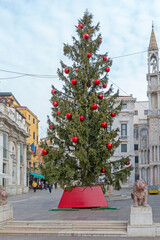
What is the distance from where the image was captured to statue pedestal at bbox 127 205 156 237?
1036 centimetres

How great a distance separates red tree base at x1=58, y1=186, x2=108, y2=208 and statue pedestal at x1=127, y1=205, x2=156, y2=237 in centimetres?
615

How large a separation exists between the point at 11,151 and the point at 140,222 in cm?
2956

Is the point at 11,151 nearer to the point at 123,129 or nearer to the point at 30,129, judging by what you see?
the point at 123,129

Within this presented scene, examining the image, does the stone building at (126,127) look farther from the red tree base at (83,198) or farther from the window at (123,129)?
the red tree base at (83,198)

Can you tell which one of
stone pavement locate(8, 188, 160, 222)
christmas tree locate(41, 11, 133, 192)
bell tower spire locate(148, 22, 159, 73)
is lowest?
stone pavement locate(8, 188, 160, 222)

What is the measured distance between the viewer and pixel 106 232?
10.7m

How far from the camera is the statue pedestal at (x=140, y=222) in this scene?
1036cm

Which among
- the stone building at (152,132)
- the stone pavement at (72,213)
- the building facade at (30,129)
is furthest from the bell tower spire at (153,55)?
the stone pavement at (72,213)

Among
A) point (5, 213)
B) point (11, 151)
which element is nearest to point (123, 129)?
point (11, 151)

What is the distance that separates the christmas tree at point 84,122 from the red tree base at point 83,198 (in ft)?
1.31

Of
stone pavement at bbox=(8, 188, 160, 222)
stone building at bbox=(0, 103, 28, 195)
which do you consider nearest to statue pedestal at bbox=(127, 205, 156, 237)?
stone pavement at bbox=(8, 188, 160, 222)

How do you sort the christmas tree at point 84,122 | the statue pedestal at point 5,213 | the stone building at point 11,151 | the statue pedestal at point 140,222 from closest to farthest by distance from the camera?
the statue pedestal at point 140,222
the statue pedestal at point 5,213
the christmas tree at point 84,122
the stone building at point 11,151

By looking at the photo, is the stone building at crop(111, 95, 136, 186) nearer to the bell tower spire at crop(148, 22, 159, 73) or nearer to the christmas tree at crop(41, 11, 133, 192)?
the bell tower spire at crop(148, 22, 159, 73)

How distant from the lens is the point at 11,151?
126ft
